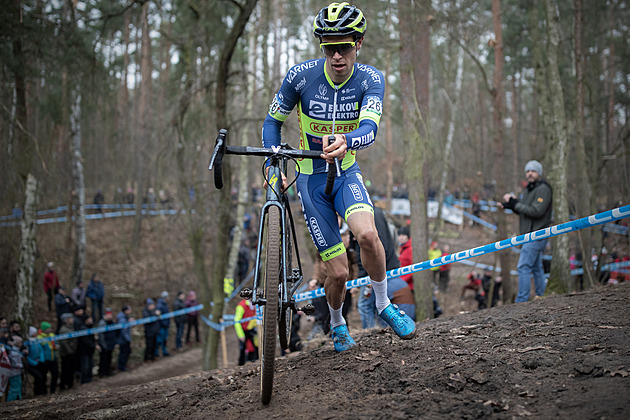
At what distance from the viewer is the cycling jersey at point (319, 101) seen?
460 centimetres

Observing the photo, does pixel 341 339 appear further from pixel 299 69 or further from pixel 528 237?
pixel 528 237

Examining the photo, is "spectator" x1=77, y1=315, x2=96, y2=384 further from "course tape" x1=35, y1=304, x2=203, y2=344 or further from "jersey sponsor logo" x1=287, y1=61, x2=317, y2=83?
"jersey sponsor logo" x1=287, y1=61, x2=317, y2=83

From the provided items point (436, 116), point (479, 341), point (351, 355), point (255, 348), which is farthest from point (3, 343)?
point (436, 116)

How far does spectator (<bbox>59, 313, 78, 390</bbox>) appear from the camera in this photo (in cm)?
1274

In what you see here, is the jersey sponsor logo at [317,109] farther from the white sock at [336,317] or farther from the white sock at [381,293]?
the white sock at [336,317]

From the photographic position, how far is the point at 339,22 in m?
4.30

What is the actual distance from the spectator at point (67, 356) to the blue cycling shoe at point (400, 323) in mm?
10941

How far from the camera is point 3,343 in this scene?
1116cm

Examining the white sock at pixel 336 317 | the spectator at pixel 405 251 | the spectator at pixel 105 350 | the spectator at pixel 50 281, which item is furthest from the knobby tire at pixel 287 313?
the spectator at pixel 50 281

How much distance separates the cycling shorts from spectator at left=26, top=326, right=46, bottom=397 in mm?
10440

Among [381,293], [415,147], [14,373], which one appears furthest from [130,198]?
[381,293]

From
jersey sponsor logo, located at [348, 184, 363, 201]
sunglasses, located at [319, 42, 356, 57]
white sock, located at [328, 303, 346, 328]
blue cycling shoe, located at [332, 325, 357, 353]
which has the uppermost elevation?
sunglasses, located at [319, 42, 356, 57]

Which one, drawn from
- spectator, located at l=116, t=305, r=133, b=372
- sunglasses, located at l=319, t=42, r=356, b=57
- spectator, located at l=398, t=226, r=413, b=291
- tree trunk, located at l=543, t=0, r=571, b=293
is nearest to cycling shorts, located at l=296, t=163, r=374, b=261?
sunglasses, located at l=319, t=42, r=356, b=57

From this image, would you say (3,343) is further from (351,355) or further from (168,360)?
(351,355)
